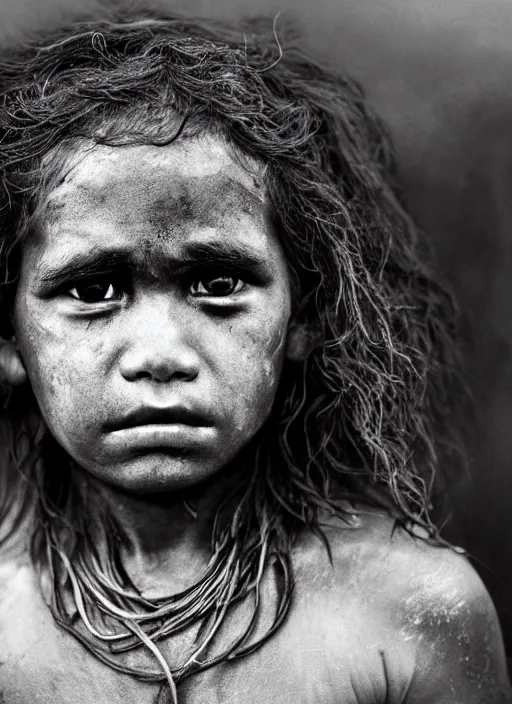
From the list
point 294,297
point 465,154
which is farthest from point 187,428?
point 465,154

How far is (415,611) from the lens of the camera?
1.46 m

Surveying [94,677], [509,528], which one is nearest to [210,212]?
[94,677]

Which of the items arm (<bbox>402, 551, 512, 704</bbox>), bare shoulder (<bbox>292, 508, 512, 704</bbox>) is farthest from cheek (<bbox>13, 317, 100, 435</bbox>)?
arm (<bbox>402, 551, 512, 704</bbox>)

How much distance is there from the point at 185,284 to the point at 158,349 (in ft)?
0.34

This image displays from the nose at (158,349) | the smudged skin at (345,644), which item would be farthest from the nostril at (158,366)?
the smudged skin at (345,644)

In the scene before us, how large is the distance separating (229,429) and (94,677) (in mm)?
361

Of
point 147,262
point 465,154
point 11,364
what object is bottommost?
point 11,364

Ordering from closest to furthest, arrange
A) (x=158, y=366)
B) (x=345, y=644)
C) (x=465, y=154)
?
(x=158, y=366), (x=345, y=644), (x=465, y=154)

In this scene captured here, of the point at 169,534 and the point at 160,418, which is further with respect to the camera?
the point at 169,534

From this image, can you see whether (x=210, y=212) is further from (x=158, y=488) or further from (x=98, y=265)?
(x=158, y=488)

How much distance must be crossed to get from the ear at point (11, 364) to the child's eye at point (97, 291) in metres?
0.15

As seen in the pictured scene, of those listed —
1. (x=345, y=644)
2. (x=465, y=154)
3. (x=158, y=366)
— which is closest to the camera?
(x=158, y=366)

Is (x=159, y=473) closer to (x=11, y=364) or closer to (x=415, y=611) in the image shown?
(x=11, y=364)

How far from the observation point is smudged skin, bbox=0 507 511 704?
1.42m
